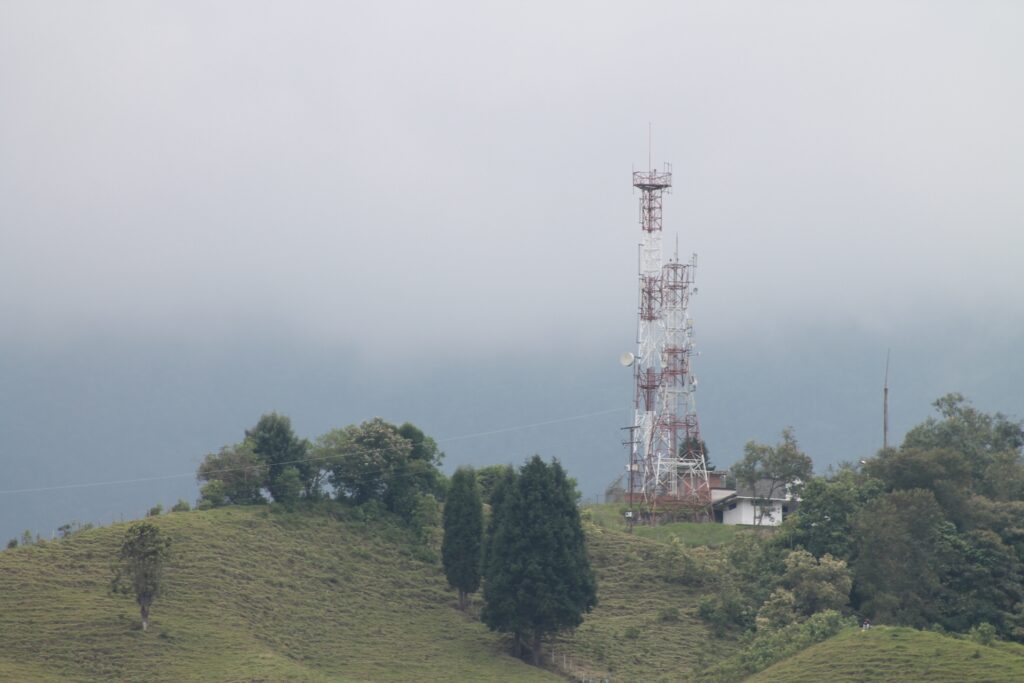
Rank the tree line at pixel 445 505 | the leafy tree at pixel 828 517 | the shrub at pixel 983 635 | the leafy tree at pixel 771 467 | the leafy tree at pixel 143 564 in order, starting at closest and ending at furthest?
the shrub at pixel 983 635, the leafy tree at pixel 143 564, the tree line at pixel 445 505, the leafy tree at pixel 828 517, the leafy tree at pixel 771 467

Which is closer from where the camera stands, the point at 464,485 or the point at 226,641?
the point at 226,641

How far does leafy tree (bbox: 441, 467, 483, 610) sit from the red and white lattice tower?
64.3 feet

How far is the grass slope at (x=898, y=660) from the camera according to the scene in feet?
187

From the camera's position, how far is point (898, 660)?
194 ft

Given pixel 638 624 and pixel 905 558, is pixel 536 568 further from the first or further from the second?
pixel 905 558

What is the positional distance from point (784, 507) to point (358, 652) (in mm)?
36374

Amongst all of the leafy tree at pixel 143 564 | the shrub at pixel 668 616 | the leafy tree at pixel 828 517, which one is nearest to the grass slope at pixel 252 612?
the leafy tree at pixel 143 564

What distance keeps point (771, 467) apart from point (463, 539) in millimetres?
25590

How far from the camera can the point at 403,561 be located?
265 feet

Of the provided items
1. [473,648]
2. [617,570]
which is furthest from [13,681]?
[617,570]

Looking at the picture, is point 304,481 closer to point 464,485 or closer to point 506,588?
point 464,485

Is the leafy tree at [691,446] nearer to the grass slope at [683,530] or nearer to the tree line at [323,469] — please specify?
the grass slope at [683,530]

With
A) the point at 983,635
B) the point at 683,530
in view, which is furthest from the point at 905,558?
the point at 683,530

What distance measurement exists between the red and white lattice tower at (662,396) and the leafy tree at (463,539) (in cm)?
1959
